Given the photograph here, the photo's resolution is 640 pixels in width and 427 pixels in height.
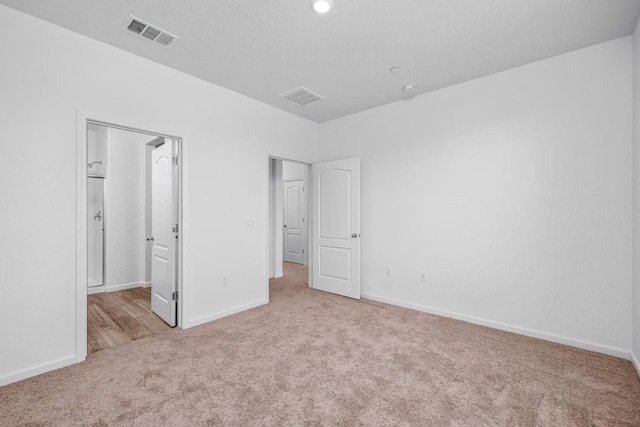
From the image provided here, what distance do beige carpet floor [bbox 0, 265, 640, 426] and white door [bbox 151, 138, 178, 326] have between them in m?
0.49

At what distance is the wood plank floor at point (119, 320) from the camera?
2855 mm

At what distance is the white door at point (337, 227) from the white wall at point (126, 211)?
117 inches

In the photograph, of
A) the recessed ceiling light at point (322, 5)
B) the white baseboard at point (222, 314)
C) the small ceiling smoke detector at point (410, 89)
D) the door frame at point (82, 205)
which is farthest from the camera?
the small ceiling smoke detector at point (410, 89)

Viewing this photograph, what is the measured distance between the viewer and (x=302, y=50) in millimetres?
2678

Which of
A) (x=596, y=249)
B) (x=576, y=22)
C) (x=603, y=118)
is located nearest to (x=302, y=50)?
(x=576, y=22)

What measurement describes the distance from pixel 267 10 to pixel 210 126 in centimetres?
157

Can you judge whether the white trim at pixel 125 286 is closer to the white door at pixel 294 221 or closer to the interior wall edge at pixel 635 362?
the white door at pixel 294 221

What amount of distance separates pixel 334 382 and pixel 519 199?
8.28ft

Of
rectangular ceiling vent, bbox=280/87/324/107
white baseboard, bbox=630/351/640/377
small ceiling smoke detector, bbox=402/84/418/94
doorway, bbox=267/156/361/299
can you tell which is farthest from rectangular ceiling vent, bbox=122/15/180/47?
white baseboard, bbox=630/351/640/377

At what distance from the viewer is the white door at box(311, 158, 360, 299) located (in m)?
4.17

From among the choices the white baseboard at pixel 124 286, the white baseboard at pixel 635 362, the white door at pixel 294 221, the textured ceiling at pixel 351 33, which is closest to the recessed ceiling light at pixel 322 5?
the textured ceiling at pixel 351 33

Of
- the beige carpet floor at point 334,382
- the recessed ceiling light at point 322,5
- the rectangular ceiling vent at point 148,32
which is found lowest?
the beige carpet floor at point 334,382

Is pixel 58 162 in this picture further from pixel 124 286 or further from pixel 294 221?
pixel 294 221

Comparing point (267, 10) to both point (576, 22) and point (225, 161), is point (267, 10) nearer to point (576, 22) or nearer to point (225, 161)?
point (225, 161)
